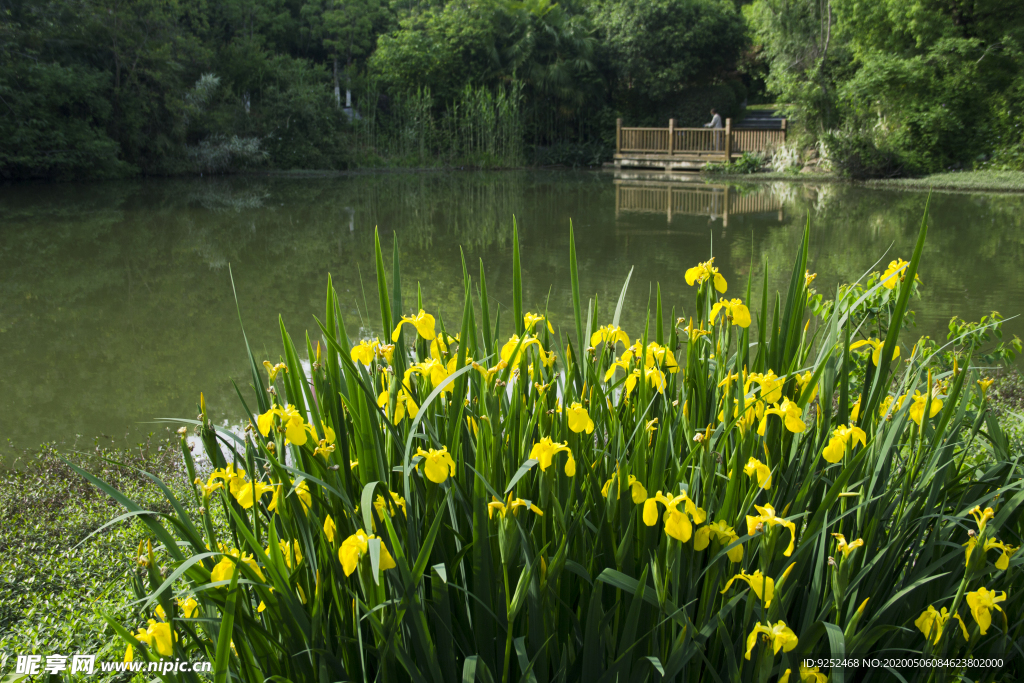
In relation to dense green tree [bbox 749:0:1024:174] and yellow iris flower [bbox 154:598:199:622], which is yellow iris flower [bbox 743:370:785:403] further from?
dense green tree [bbox 749:0:1024:174]

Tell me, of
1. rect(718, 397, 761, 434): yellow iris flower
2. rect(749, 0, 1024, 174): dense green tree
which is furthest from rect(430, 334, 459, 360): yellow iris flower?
rect(749, 0, 1024, 174): dense green tree

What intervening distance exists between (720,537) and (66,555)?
1.75 metres

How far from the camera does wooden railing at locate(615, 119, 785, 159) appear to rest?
15.7 metres

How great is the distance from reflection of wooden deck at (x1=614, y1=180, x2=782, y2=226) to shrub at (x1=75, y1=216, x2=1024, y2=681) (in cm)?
820

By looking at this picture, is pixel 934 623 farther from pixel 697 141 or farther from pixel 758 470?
pixel 697 141

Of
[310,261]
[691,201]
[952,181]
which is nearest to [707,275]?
[310,261]

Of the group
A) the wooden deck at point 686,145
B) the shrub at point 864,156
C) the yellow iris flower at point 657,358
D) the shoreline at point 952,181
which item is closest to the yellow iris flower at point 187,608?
the yellow iris flower at point 657,358

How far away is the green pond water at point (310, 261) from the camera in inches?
141

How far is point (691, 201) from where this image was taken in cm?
1112

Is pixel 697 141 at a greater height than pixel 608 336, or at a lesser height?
greater

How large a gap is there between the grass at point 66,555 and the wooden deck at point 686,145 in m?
15.2

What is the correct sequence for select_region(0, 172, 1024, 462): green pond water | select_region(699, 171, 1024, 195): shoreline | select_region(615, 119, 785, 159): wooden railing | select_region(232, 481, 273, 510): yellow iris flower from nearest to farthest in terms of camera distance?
select_region(232, 481, 273, 510): yellow iris flower → select_region(0, 172, 1024, 462): green pond water → select_region(699, 171, 1024, 195): shoreline → select_region(615, 119, 785, 159): wooden railing

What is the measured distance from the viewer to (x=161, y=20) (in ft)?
44.9

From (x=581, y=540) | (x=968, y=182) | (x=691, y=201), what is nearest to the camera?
(x=581, y=540)
